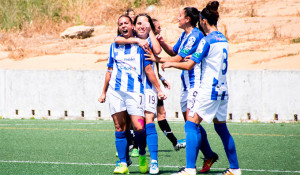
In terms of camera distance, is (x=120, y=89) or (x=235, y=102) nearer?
(x=120, y=89)

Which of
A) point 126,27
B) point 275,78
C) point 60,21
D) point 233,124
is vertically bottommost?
point 233,124

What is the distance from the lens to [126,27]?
686 cm

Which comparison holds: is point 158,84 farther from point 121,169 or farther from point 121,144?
point 121,169

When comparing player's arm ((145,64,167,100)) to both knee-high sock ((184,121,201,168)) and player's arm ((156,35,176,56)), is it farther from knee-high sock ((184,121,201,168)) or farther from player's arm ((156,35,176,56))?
knee-high sock ((184,121,201,168))

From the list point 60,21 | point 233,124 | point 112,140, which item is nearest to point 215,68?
point 112,140

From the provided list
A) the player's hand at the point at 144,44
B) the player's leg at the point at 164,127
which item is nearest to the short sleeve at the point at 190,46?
the player's hand at the point at 144,44

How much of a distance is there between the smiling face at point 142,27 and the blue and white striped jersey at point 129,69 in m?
0.35

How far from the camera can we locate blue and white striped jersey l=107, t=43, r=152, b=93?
6750mm

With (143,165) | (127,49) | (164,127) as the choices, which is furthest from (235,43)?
(143,165)

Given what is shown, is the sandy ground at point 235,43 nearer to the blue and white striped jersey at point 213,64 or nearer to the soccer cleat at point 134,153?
the soccer cleat at point 134,153

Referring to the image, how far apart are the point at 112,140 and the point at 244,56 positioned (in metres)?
13.1

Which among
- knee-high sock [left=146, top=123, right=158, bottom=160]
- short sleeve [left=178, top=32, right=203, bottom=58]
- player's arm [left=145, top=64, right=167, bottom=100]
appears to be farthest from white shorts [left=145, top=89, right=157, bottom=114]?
short sleeve [left=178, top=32, right=203, bottom=58]

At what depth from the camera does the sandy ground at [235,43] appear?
22.2m

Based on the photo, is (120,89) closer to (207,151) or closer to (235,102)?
(207,151)
